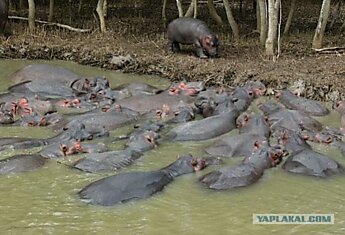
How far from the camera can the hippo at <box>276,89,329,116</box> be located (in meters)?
9.34

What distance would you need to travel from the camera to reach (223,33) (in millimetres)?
15234

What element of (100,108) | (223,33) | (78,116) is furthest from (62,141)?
(223,33)

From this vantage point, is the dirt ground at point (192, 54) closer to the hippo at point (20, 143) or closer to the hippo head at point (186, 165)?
the hippo head at point (186, 165)

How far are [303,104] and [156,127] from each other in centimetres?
233

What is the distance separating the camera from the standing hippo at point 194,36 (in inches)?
499

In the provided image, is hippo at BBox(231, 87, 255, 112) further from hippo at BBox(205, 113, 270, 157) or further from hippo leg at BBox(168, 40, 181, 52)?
hippo leg at BBox(168, 40, 181, 52)

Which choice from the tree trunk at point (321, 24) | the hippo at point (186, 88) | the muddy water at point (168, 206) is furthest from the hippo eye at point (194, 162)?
the tree trunk at point (321, 24)

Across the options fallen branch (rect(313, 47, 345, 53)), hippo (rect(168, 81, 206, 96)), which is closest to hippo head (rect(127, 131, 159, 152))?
hippo (rect(168, 81, 206, 96))

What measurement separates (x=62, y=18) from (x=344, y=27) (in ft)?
23.0

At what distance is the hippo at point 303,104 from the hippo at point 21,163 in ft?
12.7

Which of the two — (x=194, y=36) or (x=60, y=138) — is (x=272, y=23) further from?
(x=60, y=138)

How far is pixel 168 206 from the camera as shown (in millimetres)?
6152

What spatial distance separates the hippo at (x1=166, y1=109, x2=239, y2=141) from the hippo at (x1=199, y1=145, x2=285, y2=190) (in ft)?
Answer: 3.77

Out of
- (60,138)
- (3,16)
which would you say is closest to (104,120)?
(60,138)
